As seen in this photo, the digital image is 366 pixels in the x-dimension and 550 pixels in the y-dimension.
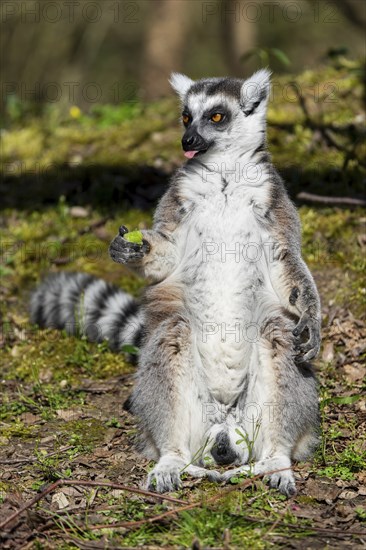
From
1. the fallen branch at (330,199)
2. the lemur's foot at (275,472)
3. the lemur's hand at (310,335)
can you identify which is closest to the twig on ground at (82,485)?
the lemur's foot at (275,472)

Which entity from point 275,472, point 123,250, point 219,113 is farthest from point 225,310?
point 219,113

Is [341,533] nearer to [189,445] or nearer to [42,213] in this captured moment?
[189,445]

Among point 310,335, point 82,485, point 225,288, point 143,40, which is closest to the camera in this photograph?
point 82,485

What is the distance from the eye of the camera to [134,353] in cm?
520

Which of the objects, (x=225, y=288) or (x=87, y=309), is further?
(x=87, y=309)

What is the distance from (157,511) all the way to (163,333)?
0.96m

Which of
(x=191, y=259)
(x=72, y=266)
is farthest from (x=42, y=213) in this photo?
(x=191, y=259)

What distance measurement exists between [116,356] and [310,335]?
1.95m

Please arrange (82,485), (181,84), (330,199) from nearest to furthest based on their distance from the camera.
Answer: (82,485) → (181,84) → (330,199)

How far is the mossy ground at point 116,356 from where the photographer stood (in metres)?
3.43

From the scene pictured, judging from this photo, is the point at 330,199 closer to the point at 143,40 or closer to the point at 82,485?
the point at 82,485

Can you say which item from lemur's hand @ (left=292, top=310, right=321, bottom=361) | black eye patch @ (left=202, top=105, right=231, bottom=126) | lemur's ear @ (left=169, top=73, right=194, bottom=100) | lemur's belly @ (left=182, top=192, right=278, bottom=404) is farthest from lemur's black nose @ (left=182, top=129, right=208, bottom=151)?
lemur's hand @ (left=292, top=310, right=321, bottom=361)

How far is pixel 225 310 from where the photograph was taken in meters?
4.20

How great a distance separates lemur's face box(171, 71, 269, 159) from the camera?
14.5ft
